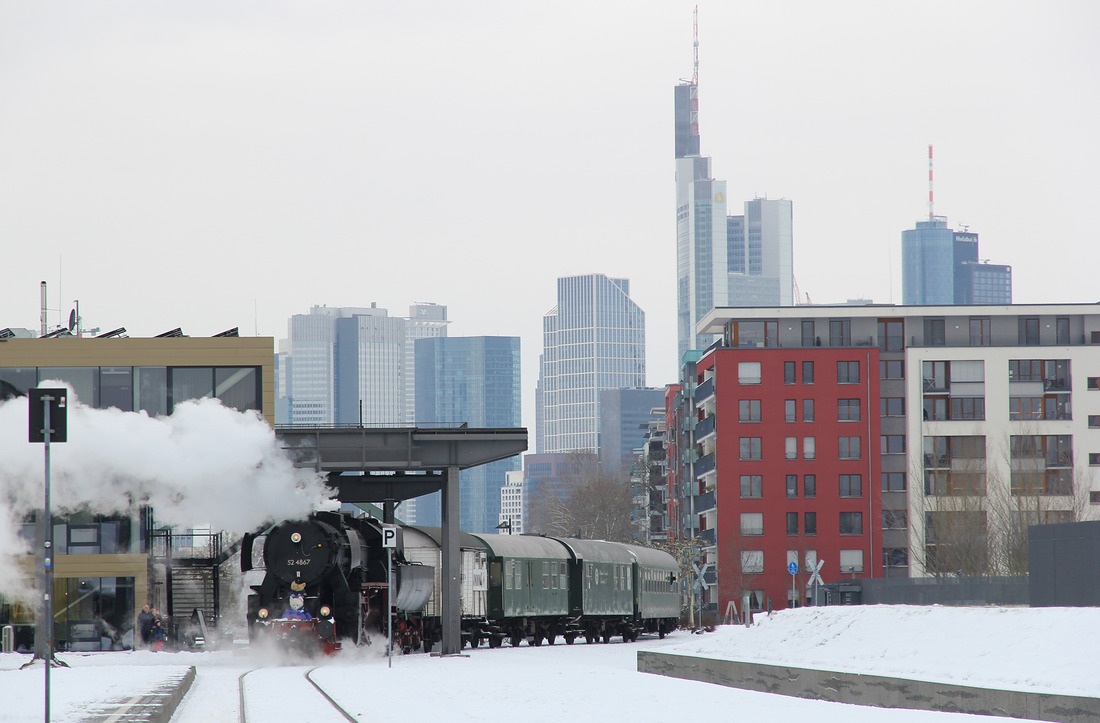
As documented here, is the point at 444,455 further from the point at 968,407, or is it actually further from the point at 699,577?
the point at 968,407

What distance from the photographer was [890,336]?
101 m

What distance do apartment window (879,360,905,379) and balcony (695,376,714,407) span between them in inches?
445

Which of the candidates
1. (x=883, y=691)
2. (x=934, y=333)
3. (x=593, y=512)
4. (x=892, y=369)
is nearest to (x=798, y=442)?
(x=892, y=369)

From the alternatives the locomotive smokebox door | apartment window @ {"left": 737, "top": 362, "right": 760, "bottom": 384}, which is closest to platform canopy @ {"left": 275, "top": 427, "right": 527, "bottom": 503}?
the locomotive smokebox door

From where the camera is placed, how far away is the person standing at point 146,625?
45312mm

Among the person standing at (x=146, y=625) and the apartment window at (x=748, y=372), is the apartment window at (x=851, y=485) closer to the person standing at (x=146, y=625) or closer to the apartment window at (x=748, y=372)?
the apartment window at (x=748, y=372)

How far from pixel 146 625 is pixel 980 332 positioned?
68928mm

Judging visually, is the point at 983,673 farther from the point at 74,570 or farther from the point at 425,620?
the point at 74,570

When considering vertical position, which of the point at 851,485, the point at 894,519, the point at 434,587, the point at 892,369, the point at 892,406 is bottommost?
the point at 894,519

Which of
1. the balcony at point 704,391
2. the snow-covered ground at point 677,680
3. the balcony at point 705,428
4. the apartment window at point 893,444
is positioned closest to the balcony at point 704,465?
the balcony at point 705,428

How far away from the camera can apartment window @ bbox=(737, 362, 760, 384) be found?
98.1 meters

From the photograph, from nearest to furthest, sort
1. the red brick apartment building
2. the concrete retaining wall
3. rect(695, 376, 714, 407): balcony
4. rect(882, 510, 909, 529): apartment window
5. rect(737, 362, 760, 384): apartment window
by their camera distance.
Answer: the concrete retaining wall < the red brick apartment building < rect(737, 362, 760, 384): apartment window < rect(882, 510, 909, 529): apartment window < rect(695, 376, 714, 407): balcony

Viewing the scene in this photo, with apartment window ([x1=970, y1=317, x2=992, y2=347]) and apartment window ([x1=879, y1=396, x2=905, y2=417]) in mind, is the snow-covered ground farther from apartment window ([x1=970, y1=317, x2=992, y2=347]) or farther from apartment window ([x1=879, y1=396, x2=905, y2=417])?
apartment window ([x1=970, y1=317, x2=992, y2=347])

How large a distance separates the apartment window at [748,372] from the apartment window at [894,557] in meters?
14.0
